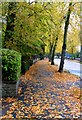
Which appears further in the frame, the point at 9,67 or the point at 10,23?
the point at 10,23

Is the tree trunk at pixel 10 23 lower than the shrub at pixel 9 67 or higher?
higher

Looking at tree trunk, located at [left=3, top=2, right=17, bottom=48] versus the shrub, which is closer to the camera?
the shrub

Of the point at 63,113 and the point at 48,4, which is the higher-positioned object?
the point at 48,4

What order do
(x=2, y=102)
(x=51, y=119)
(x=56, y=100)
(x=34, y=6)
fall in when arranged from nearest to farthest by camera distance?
(x=51, y=119) → (x=2, y=102) → (x=56, y=100) → (x=34, y=6)

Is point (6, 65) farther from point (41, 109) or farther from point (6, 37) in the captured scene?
point (6, 37)

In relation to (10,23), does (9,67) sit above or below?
below

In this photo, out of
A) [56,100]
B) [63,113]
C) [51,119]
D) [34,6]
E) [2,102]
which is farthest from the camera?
[34,6]

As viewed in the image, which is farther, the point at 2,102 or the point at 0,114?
the point at 2,102

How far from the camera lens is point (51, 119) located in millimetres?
5047

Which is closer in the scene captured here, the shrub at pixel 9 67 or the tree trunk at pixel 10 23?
the shrub at pixel 9 67

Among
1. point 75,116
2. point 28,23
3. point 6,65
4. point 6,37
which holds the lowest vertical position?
point 75,116

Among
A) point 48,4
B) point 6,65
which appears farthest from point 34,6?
point 6,65

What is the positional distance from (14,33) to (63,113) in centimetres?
A: 688

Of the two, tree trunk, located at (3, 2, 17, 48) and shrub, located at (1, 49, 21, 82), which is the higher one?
tree trunk, located at (3, 2, 17, 48)
